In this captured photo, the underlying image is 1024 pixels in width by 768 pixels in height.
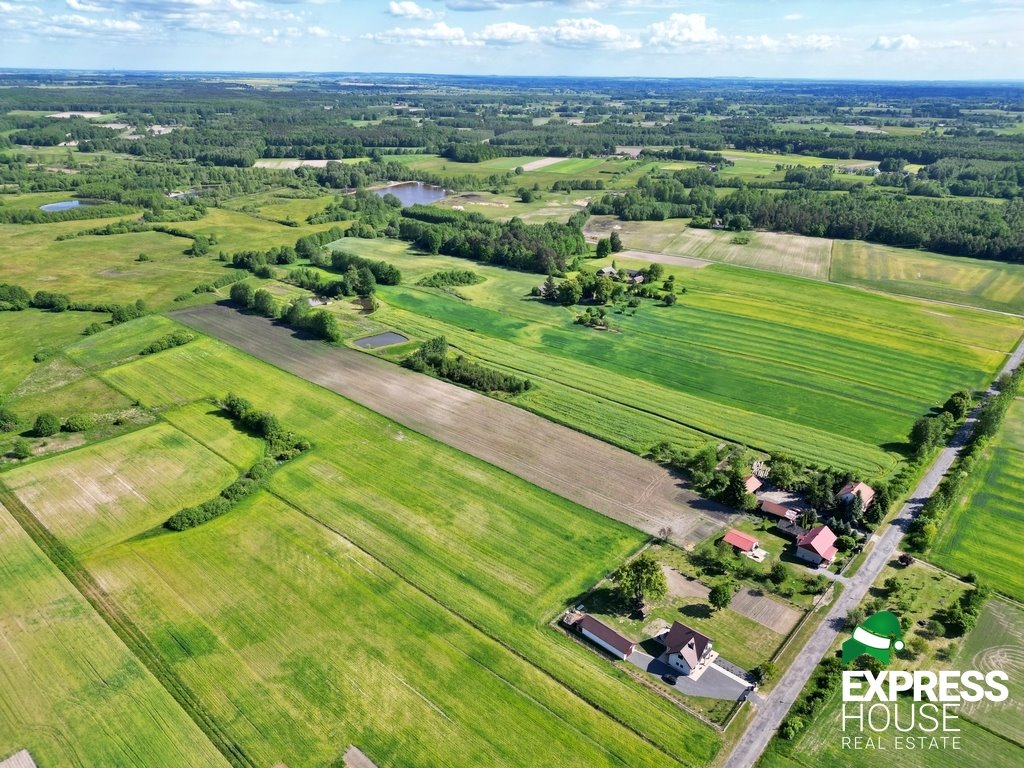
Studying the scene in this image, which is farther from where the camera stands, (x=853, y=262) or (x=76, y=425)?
(x=853, y=262)

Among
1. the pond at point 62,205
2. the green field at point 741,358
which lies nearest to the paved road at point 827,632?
the green field at point 741,358

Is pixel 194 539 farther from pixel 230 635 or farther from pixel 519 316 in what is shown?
pixel 519 316

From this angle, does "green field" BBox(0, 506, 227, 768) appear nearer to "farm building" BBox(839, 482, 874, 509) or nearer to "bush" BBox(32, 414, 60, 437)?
"bush" BBox(32, 414, 60, 437)

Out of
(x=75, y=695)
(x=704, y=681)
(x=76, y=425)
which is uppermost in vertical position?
(x=76, y=425)

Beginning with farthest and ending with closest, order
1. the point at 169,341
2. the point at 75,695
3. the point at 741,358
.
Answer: the point at 169,341 < the point at 741,358 < the point at 75,695

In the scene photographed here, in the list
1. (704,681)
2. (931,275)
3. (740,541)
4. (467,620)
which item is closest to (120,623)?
(467,620)

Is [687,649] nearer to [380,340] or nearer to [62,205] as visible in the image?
[380,340]
